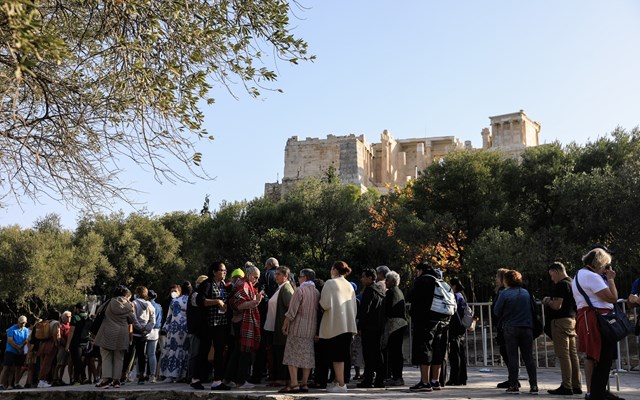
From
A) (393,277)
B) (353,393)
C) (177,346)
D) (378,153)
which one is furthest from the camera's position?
(378,153)

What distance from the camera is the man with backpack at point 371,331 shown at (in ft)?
29.5

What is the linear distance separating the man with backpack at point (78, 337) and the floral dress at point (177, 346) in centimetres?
284

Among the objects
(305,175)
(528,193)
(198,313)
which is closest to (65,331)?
(198,313)

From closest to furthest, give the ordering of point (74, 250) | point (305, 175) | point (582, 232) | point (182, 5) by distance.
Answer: point (182, 5)
point (582, 232)
point (74, 250)
point (305, 175)

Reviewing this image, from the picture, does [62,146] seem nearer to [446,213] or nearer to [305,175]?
[446,213]

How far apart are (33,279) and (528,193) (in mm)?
25969

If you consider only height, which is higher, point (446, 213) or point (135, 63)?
point (446, 213)

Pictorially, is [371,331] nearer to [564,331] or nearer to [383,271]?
[383,271]

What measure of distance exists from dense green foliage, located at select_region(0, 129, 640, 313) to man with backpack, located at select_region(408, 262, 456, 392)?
18.5 meters

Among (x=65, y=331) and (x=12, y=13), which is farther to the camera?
(x=65, y=331)

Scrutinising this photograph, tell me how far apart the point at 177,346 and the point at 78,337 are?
10.7 ft

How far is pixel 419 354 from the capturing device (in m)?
8.41

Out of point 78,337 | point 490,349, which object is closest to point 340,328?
point 78,337

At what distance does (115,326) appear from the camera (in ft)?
33.8
